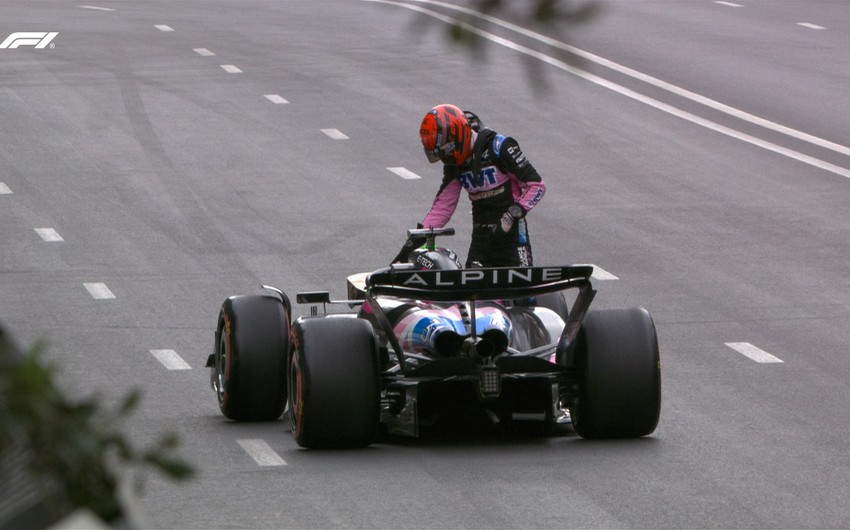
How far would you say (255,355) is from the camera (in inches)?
460

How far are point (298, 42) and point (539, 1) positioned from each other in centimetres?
2948

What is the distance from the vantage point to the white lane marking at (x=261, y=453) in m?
10.8

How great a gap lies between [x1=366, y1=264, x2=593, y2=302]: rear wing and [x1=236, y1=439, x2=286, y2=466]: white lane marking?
1.17m

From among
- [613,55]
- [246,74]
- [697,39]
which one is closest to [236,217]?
[246,74]

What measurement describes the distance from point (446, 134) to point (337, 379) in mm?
2494

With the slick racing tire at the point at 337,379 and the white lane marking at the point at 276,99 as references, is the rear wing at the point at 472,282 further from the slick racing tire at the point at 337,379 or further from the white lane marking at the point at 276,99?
the white lane marking at the point at 276,99

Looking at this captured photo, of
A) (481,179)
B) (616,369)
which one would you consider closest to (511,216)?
(481,179)

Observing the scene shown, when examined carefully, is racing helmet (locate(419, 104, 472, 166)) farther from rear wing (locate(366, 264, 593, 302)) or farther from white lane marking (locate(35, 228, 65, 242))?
white lane marking (locate(35, 228, 65, 242))

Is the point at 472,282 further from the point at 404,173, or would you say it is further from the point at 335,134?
the point at 335,134

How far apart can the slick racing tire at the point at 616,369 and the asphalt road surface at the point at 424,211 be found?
0.26m

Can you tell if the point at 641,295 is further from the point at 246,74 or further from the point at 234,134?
the point at 246,74

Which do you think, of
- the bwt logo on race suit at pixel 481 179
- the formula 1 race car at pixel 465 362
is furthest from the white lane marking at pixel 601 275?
the formula 1 race car at pixel 465 362

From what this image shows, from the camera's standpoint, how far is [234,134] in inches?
1002

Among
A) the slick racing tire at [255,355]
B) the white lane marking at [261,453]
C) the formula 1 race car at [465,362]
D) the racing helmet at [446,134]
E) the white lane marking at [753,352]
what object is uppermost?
the racing helmet at [446,134]
